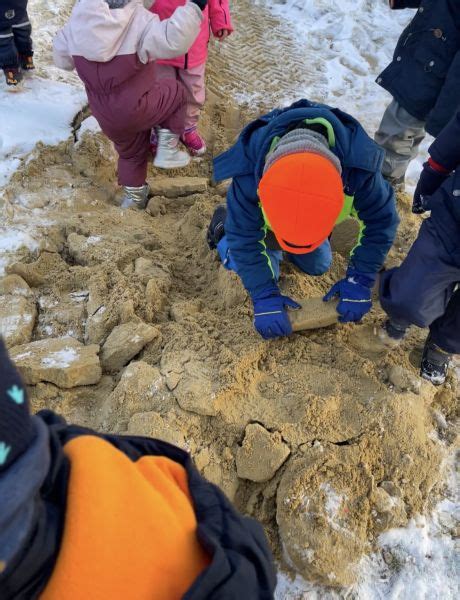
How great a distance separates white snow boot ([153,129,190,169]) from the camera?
301 centimetres

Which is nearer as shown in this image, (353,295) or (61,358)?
(61,358)

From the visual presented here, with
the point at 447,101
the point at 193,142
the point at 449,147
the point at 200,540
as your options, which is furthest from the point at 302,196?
the point at 193,142

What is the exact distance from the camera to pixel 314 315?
2057 millimetres

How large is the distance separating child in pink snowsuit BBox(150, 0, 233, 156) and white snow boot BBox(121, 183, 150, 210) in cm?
52

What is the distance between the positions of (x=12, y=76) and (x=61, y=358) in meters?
2.37

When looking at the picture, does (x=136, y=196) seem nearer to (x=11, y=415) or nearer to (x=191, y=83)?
(x=191, y=83)

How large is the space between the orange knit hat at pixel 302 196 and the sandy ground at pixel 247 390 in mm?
573

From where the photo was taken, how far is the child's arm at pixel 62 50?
8.42 ft

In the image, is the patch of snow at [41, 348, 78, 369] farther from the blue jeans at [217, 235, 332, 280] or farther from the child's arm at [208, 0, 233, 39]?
the child's arm at [208, 0, 233, 39]

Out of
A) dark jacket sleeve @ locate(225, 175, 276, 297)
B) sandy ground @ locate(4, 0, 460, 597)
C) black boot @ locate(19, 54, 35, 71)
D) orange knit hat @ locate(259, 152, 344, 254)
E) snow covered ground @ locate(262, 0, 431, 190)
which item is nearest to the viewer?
orange knit hat @ locate(259, 152, 344, 254)

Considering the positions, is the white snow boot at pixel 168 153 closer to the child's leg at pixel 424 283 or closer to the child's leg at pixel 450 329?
the child's leg at pixel 424 283

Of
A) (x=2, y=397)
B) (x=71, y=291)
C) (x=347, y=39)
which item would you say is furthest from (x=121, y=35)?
(x=347, y=39)

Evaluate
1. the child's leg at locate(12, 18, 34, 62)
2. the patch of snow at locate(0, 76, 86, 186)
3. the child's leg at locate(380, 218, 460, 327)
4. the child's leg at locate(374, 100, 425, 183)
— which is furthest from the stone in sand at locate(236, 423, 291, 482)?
the child's leg at locate(12, 18, 34, 62)

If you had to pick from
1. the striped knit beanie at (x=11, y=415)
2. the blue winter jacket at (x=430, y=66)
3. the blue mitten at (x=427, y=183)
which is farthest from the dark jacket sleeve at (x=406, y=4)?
the striped knit beanie at (x=11, y=415)
